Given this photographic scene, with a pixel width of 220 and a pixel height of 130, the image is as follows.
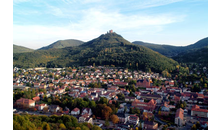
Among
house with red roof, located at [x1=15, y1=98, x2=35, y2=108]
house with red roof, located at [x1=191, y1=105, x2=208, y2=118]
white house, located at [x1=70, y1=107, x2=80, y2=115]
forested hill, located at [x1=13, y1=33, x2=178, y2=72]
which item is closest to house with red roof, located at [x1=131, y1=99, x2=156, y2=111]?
house with red roof, located at [x1=191, y1=105, x2=208, y2=118]

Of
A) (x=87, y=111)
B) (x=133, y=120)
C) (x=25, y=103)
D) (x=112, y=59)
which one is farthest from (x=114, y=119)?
(x=112, y=59)

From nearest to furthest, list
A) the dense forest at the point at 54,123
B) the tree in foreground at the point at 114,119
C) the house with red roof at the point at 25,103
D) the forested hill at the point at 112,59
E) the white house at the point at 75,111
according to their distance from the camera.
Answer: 1. the dense forest at the point at 54,123
2. the tree in foreground at the point at 114,119
3. the white house at the point at 75,111
4. the house with red roof at the point at 25,103
5. the forested hill at the point at 112,59

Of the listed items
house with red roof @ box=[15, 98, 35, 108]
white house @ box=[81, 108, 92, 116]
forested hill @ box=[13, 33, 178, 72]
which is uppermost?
forested hill @ box=[13, 33, 178, 72]

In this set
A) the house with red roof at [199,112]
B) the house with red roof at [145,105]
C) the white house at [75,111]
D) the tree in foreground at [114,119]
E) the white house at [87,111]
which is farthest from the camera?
the house with red roof at [145,105]

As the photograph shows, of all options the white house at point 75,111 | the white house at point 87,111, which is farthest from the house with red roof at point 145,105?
the white house at point 75,111

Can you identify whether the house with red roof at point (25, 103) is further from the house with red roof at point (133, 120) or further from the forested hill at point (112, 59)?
the forested hill at point (112, 59)

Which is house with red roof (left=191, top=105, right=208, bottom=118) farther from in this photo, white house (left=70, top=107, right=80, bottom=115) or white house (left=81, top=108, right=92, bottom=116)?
white house (left=70, top=107, right=80, bottom=115)

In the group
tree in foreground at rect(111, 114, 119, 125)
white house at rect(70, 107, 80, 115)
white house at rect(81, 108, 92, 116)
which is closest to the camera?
tree in foreground at rect(111, 114, 119, 125)

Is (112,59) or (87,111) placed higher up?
(112,59)

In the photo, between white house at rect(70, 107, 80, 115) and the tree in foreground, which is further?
white house at rect(70, 107, 80, 115)

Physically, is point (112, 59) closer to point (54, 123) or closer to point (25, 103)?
point (25, 103)
